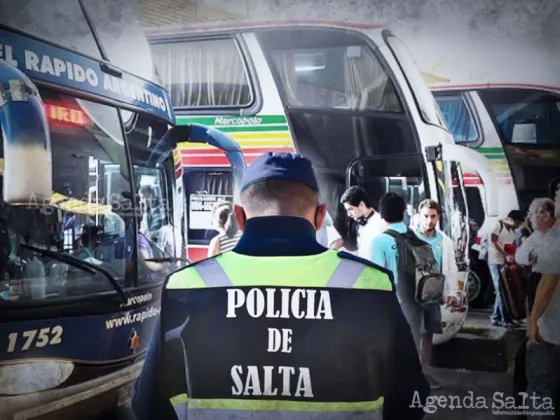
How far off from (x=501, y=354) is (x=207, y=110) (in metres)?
1.31

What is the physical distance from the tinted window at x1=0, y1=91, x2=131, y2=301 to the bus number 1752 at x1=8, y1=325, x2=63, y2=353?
116 mm

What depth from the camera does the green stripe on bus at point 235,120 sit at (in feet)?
7.27

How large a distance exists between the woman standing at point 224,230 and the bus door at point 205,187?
2 cm

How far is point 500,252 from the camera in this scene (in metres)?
2.09

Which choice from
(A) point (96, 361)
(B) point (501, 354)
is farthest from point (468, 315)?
(A) point (96, 361)

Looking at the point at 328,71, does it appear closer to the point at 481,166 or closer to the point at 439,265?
the point at 481,166

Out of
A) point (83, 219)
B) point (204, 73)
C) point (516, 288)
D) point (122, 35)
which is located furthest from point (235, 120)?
point (516, 288)

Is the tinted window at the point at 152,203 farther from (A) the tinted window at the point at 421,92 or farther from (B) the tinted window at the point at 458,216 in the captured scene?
(B) the tinted window at the point at 458,216

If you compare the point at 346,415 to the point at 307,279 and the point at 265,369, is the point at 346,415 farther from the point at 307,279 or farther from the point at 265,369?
the point at 307,279

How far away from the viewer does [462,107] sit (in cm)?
213

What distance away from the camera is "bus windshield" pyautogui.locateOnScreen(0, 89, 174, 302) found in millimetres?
2180

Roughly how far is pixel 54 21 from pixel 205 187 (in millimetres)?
821

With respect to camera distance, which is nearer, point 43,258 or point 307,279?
point 307,279

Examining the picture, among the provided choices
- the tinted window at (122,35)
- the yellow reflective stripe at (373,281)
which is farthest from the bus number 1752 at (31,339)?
the yellow reflective stripe at (373,281)
